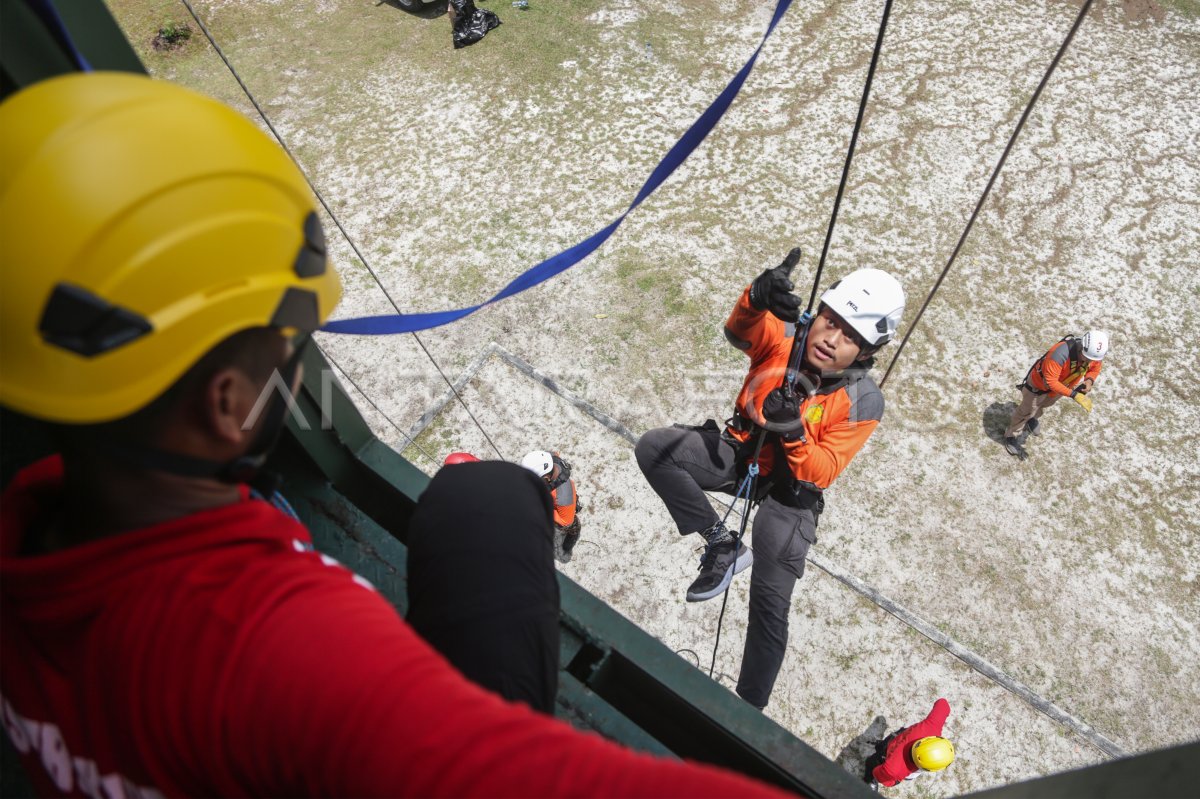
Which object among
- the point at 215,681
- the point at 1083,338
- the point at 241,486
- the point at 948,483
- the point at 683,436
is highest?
the point at 215,681

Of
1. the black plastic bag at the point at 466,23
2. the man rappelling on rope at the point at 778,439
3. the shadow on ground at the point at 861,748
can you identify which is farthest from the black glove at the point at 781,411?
the black plastic bag at the point at 466,23

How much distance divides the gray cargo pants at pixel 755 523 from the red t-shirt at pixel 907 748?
A: 59 centimetres

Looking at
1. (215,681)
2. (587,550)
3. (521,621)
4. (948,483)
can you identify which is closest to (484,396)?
(587,550)

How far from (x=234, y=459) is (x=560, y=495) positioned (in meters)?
2.74

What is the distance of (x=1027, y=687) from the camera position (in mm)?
3494

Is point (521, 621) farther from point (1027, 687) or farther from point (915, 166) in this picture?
point (915, 166)

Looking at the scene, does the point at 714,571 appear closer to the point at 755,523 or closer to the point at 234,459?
the point at 755,523

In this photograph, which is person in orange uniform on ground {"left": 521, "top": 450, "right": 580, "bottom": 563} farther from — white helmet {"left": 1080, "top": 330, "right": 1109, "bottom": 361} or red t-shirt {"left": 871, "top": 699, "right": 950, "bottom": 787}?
white helmet {"left": 1080, "top": 330, "right": 1109, "bottom": 361}

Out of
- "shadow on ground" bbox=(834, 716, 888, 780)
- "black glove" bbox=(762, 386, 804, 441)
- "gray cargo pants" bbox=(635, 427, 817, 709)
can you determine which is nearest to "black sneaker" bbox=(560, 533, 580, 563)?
"gray cargo pants" bbox=(635, 427, 817, 709)

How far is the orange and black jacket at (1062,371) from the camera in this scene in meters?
4.18

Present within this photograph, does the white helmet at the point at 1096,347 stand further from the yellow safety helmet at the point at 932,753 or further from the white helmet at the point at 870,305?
the yellow safety helmet at the point at 932,753

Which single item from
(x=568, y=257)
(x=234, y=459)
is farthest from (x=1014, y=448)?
(x=234, y=459)

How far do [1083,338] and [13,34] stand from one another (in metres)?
5.09

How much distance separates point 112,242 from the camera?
88 cm
